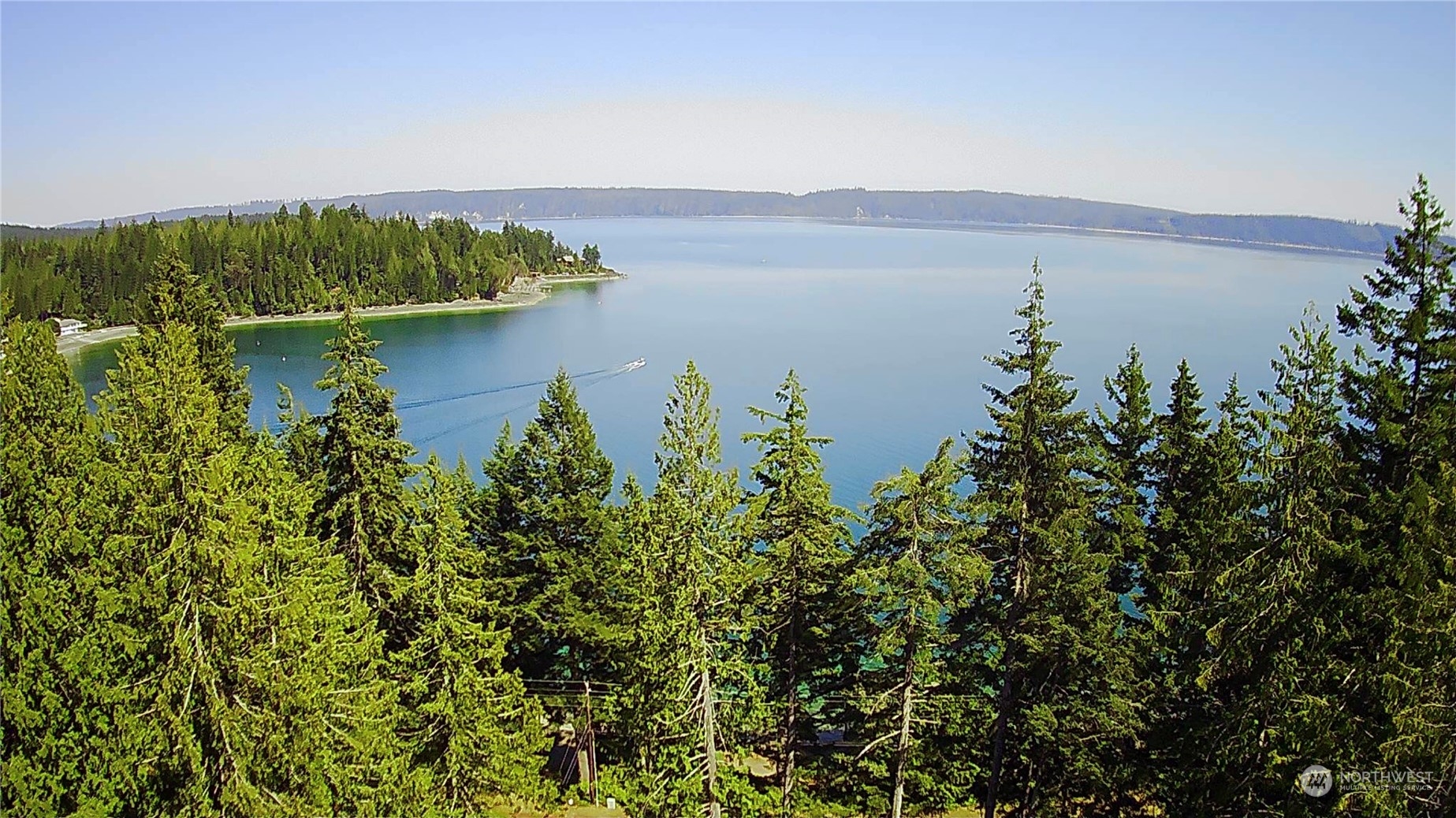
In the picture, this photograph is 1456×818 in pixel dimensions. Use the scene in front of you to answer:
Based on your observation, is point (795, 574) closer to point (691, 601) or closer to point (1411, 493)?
point (691, 601)

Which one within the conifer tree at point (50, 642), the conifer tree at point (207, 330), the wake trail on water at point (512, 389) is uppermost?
the conifer tree at point (207, 330)

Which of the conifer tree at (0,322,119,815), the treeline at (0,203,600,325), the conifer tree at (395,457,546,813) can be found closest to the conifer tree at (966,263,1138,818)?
the conifer tree at (395,457,546,813)

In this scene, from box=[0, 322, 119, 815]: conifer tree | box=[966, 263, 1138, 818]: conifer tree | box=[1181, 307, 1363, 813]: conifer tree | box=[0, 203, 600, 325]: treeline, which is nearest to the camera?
box=[1181, 307, 1363, 813]: conifer tree

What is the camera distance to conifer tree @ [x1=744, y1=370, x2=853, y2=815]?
37.0 ft

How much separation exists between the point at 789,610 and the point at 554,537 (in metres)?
5.10

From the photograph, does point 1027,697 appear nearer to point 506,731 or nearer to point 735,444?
point 506,731

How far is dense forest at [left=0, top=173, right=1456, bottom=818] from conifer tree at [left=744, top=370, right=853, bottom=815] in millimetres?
71

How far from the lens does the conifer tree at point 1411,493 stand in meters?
7.31

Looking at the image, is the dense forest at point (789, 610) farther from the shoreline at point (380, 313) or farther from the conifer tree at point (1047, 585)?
the shoreline at point (380, 313)

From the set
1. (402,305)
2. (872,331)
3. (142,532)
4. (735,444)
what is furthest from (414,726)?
(402,305)

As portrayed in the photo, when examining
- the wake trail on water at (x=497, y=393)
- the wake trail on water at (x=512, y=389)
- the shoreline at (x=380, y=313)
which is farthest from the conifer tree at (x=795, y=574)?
the shoreline at (x=380, y=313)

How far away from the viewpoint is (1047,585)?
10.7 m

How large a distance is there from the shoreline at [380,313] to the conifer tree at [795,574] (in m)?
56.6

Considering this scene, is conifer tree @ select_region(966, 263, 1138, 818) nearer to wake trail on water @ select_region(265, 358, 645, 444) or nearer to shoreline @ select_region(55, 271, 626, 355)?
wake trail on water @ select_region(265, 358, 645, 444)
